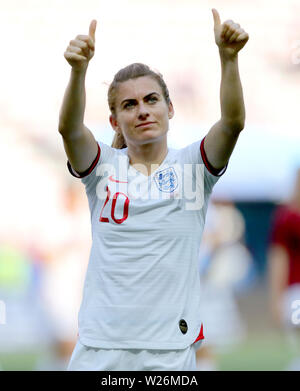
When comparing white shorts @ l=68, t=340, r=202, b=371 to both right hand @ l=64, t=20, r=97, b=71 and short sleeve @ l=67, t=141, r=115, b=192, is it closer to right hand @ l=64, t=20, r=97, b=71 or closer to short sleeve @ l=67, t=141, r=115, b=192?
short sleeve @ l=67, t=141, r=115, b=192

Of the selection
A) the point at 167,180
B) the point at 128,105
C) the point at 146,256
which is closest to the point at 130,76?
the point at 128,105

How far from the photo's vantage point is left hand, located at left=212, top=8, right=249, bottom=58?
2.05 metres

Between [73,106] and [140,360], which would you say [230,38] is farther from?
[140,360]

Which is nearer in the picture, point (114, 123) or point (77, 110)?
point (77, 110)

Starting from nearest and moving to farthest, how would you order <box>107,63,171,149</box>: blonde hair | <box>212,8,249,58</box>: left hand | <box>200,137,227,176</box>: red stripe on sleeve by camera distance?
<box>212,8,249,58</box>: left hand → <box>200,137,227,176</box>: red stripe on sleeve → <box>107,63,171,149</box>: blonde hair

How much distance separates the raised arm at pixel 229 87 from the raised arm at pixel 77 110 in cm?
41

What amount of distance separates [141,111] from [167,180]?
247 mm

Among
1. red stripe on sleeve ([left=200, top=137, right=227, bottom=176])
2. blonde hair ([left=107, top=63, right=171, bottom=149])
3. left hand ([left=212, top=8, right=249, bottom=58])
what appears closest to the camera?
left hand ([left=212, top=8, right=249, bottom=58])

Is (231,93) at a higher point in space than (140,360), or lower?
higher

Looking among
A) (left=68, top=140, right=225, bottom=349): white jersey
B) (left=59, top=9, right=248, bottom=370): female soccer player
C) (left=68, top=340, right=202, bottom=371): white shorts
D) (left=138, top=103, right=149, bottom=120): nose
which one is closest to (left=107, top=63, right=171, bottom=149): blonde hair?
(left=59, top=9, right=248, bottom=370): female soccer player

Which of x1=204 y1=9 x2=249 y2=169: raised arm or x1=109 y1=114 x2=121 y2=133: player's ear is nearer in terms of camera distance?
x1=204 y1=9 x2=249 y2=169: raised arm

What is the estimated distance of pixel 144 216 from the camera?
217cm
